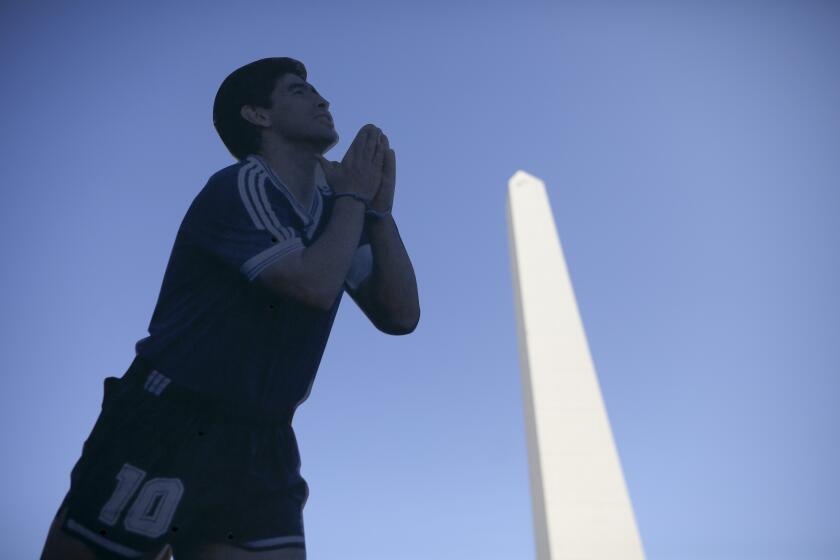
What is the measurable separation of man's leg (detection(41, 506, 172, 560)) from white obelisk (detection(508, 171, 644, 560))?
5.41m

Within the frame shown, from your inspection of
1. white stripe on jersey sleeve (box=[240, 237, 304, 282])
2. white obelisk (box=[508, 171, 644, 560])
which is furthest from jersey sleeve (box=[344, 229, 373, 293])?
white obelisk (box=[508, 171, 644, 560])

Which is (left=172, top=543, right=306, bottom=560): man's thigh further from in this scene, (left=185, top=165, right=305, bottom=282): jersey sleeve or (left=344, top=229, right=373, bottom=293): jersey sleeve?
(left=344, top=229, right=373, bottom=293): jersey sleeve

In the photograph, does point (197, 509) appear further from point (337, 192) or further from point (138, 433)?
point (337, 192)

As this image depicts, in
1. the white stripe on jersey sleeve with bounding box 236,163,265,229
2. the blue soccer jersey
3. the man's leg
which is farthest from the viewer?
the white stripe on jersey sleeve with bounding box 236,163,265,229

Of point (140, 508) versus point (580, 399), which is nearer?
point (140, 508)

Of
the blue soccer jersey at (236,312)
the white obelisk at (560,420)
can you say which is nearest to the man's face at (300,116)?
the blue soccer jersey at (236,312)

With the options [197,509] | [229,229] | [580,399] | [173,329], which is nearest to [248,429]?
[197,509]

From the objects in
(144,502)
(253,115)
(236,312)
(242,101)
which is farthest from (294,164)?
(144,502)

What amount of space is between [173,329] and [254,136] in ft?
3.77

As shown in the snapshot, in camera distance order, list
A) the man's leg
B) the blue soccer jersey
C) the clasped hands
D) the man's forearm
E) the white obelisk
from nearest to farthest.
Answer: the man's leg < the blue soccer jersey < the clasped hands < the man's forearm < the white obelisk

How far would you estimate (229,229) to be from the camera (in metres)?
2.59

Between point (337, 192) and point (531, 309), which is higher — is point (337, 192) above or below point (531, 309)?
below

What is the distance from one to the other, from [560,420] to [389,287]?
508 centimetres

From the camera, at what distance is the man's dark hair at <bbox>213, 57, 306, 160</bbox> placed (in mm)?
3191
